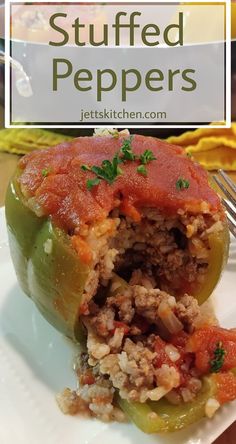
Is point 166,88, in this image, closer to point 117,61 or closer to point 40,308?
point 117,61

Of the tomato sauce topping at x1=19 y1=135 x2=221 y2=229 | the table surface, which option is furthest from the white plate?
the table surface

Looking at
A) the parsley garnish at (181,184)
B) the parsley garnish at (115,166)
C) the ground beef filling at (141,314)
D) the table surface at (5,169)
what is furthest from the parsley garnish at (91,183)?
the table surface at (5,169)

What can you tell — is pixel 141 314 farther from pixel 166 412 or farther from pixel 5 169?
pixel 5 169

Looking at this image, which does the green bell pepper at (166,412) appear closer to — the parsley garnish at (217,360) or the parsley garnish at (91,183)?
the parsley garnish at (217,360)

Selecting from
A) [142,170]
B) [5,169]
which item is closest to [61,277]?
[142,170]

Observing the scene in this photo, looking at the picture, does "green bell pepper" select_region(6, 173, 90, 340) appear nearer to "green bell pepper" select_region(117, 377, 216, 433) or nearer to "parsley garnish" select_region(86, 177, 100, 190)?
"parsley garnish" select_region(86, 177, 100, 190)
